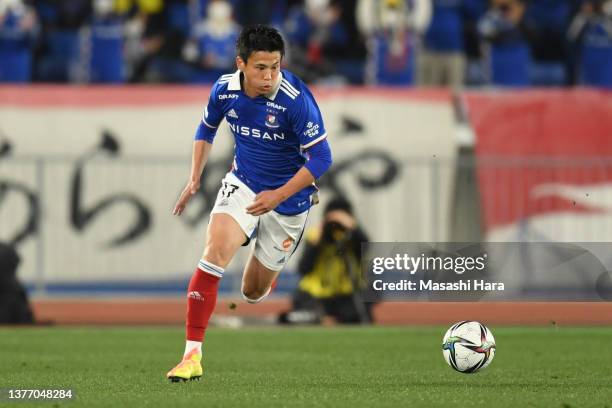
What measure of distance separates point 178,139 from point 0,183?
7.79 feet

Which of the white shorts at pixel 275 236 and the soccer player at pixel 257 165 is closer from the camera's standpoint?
the soccer player at pixel 257 165

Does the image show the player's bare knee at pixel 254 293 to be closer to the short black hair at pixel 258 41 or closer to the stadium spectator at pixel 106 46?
the short black hair at pixel 258 41

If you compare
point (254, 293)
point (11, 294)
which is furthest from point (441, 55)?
point (254, 293)

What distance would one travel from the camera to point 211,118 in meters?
9.70

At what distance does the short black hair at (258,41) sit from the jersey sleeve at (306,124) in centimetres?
40

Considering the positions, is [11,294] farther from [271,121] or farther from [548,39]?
[548,39]

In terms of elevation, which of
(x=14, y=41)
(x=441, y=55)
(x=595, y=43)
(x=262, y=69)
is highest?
(x=595, y=43)

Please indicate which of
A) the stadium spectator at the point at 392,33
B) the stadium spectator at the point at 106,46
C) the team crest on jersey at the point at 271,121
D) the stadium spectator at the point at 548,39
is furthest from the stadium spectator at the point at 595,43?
the team crest on jersey at the point at 271,121

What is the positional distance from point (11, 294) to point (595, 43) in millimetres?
9538

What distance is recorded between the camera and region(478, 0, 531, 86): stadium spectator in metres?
20.0

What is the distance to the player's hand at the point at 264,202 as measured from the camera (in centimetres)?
888

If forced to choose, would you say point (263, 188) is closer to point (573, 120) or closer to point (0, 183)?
point (0, 183)

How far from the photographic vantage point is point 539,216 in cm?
1773

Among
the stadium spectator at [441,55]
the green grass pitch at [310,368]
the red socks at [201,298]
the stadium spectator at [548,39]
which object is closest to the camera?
the green grass pitch at [310,368]
